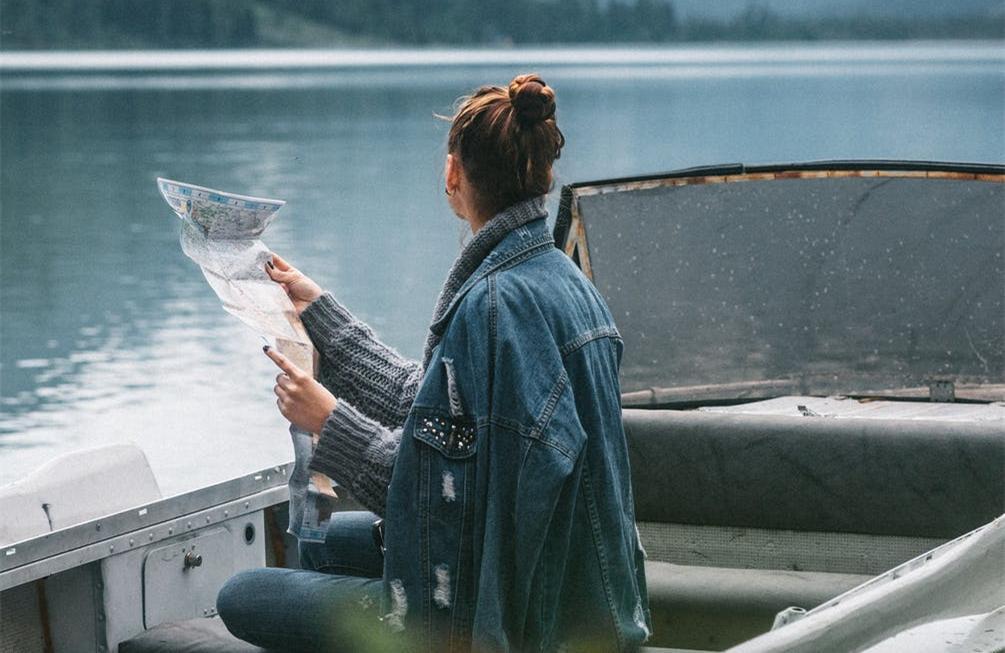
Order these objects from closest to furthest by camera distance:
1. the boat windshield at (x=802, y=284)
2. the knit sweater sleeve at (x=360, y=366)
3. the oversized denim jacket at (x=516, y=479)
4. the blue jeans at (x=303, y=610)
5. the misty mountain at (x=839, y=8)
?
1. the oversized denim jacket at (x=516, y=479)
2. the blue jeans at (x=303, y=610)
3. the knit sweater sleeve at (x=360, y=366)
4. the boat windshield at (x=802, y=284)
5. the misty mountain at (x=839, y=8)

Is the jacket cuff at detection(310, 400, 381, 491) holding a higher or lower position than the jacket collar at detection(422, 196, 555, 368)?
lower

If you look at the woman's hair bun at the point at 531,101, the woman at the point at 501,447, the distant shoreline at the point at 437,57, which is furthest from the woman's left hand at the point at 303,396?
the distant shoreline at the point at 437,57

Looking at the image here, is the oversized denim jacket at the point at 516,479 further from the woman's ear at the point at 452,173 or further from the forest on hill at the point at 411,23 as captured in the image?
the forest on hill at the point at 411,23

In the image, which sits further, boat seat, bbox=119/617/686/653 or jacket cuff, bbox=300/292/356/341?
boat seat, bbox=119/617/686/653

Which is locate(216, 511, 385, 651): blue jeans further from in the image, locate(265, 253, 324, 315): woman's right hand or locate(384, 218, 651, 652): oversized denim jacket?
locate(265, 253, 324, 315): woman's right hand

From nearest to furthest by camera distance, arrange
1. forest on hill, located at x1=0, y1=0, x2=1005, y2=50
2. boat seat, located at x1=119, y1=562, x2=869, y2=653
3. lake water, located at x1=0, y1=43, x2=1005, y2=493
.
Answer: boat seat, located at x1=119, y1=562, x2=869, y2=653
lake water, located at x1=0, y1=43, x2=1005, y2=493
forest on hill, located at x1=0, y1=0, x2=1005, y2=50

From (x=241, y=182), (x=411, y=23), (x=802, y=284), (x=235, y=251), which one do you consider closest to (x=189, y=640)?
(x=235, y=251)

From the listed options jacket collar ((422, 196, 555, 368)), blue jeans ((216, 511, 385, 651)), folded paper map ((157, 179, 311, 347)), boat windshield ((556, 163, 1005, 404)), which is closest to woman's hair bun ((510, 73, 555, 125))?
jacket collar ((422, 196, 555, 368))

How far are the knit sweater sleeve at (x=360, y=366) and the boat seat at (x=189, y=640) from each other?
1.86 feet

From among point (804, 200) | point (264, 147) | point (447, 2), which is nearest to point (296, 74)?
point (447, 2)

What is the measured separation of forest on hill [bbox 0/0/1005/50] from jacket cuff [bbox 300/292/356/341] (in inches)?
3303

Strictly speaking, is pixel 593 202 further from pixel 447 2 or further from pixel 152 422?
pixel 447 2

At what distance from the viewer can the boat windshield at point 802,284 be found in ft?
16.6

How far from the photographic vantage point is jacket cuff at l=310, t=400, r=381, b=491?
2.69m
